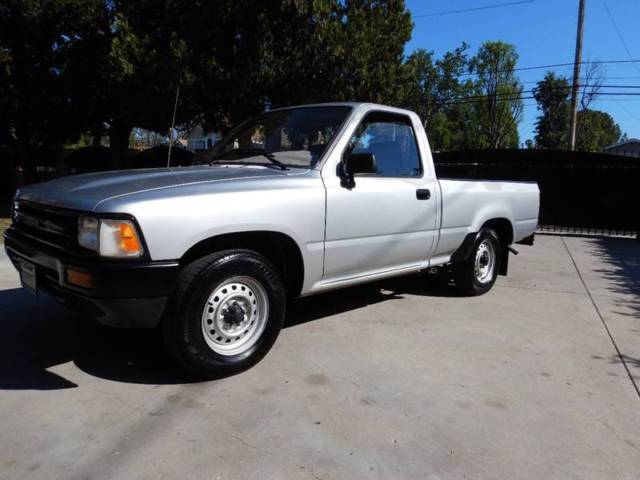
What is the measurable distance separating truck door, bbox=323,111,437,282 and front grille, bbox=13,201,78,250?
1.70 metres

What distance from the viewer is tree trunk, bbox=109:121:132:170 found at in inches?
669

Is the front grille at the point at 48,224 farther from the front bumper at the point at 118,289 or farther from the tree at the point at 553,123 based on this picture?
the tree at the point at 553,123

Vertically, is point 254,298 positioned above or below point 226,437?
above

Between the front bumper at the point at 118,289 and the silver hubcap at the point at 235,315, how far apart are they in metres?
0.36

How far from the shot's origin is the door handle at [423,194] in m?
4.64

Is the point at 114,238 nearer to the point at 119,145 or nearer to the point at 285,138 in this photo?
the point at 285,138

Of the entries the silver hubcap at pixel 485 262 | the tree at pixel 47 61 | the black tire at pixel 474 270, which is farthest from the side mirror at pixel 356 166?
the tree at pixel 47 61

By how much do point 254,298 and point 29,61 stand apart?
1338cm

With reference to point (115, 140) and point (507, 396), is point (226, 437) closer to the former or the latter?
point (507, 396)

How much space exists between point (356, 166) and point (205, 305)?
1.51 meters

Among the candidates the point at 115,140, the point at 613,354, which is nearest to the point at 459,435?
the point at 613,354

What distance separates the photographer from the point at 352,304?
5.35 meters

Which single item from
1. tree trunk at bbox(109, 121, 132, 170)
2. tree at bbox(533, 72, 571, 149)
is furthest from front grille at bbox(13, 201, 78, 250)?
tree at bbox(533, 72, 571, 149)

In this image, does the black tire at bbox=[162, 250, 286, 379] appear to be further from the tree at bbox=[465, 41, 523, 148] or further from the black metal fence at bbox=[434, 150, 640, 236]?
the tree at bbox=[465, 41, 523, 148]
